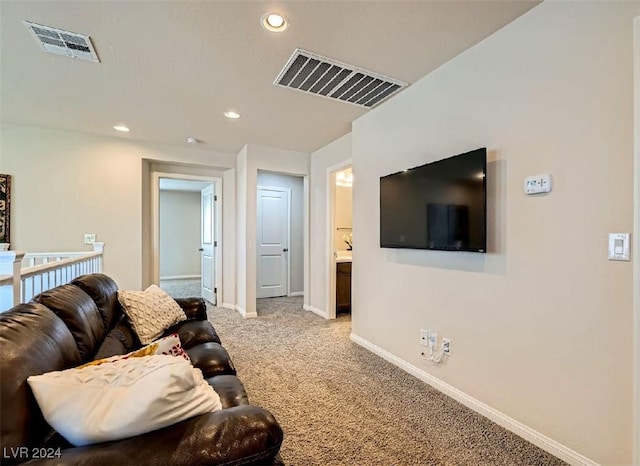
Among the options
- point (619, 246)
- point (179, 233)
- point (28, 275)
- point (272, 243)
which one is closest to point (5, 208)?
point (28, 275)

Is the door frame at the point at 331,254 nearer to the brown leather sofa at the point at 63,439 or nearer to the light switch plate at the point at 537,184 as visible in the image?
the light switch plate at the point at 537,184

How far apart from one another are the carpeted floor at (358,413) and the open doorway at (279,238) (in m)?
2.52

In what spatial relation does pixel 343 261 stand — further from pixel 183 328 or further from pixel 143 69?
pixel 143 69

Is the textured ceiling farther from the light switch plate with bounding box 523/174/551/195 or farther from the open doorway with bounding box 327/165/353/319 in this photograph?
the open doorway with bounding box 327/165/353/319

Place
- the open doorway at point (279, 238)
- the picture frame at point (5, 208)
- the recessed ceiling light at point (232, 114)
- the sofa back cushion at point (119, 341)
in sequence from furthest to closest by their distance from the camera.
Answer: the open doorway at point (279, 238), the picture frame at point (5, 208), the recessed ceiling light at point (232, 114), the sofa back cushion at point (119, 341)

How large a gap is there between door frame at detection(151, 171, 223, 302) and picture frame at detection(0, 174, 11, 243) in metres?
1.52

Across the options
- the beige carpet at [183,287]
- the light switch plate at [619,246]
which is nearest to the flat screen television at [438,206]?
the light switch plate at [619,246]

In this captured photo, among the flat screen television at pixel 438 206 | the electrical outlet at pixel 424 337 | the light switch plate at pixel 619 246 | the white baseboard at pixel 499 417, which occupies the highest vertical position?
the flat screen television at pixel 438 206

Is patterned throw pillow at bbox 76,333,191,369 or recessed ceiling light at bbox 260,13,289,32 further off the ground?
recessed ceiling light at bbox 260,13,289,32

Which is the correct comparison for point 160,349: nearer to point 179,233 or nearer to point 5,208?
point 5,208

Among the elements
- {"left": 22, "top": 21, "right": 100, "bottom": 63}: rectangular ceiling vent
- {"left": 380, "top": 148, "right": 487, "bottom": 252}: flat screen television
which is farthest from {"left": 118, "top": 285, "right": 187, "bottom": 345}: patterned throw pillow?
{"left": 380, "top": 148, "right": 487, "bottom": 252}: flat screen television

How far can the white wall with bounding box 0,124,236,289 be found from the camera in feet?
12.3

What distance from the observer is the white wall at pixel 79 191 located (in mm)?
3734

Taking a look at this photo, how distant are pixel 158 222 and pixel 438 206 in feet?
13.4
